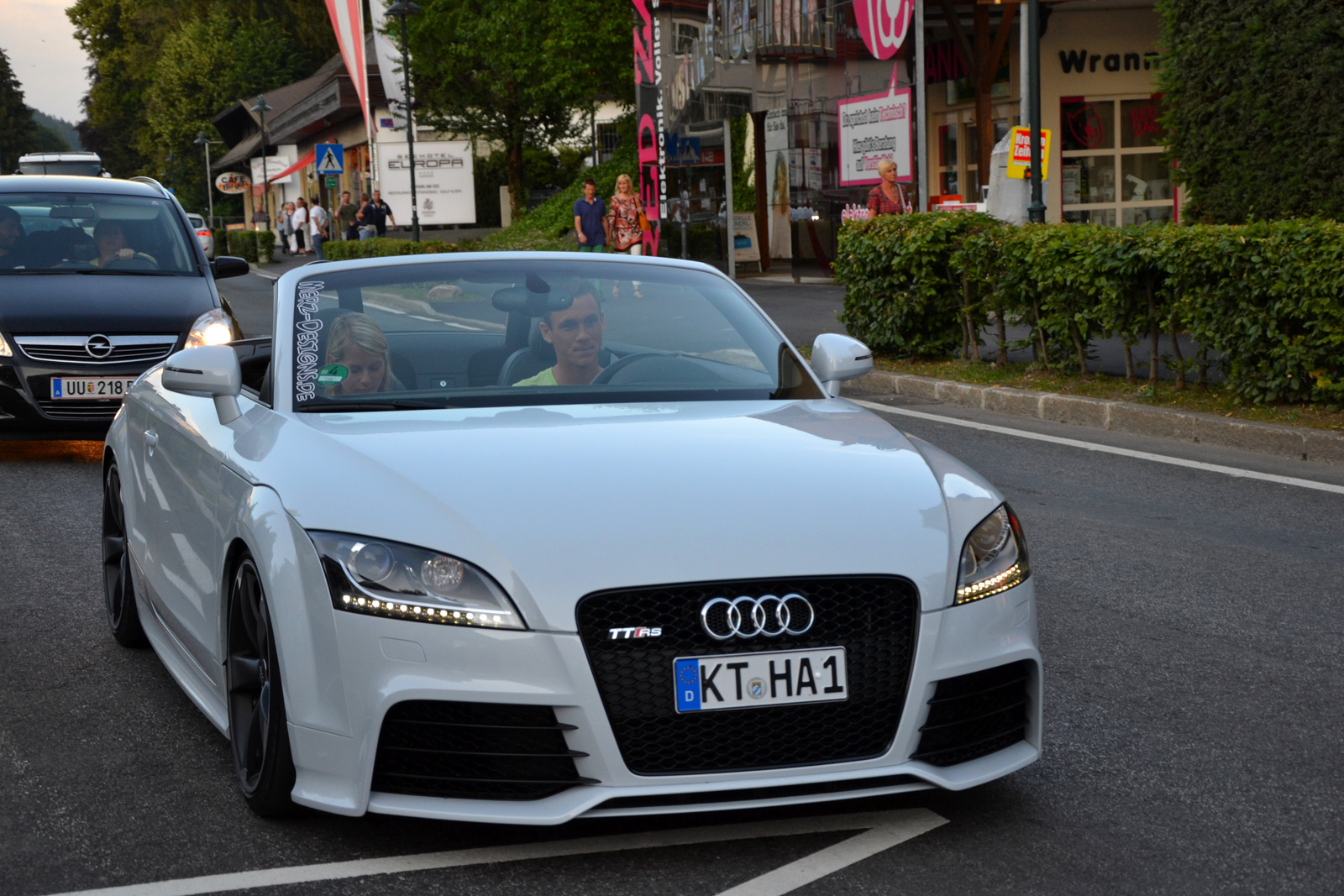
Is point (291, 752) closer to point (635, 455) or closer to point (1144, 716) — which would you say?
point (635, 455)

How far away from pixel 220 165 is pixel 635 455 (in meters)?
89.2

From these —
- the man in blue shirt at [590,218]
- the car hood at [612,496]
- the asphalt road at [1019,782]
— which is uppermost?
the man in blue shirt at [590,218]

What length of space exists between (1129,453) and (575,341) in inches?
237

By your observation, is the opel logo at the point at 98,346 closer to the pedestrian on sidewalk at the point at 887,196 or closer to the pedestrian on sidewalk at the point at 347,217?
the pedestrian on sidewalk at the point at 887,196

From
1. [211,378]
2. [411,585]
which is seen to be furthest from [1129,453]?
[411,585]

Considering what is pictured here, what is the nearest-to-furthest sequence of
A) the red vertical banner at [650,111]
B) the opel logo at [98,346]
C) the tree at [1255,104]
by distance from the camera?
the opel logo at [98,346], the tree at [1255,104], the red vertical banner at [650,111]

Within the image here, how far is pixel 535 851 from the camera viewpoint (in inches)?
142

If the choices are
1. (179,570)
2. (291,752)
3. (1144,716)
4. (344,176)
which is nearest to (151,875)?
(291,752)

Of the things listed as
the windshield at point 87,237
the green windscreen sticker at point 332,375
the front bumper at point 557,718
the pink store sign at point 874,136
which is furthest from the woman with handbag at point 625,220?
the front bumper at point 557,718

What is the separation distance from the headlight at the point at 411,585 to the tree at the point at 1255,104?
12.0m

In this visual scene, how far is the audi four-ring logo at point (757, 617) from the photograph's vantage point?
133 inches

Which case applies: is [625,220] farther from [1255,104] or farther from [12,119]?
[12,119]

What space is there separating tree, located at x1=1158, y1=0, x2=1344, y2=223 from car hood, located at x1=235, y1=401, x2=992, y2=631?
11178 millimetres

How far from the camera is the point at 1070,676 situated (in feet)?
16.8
